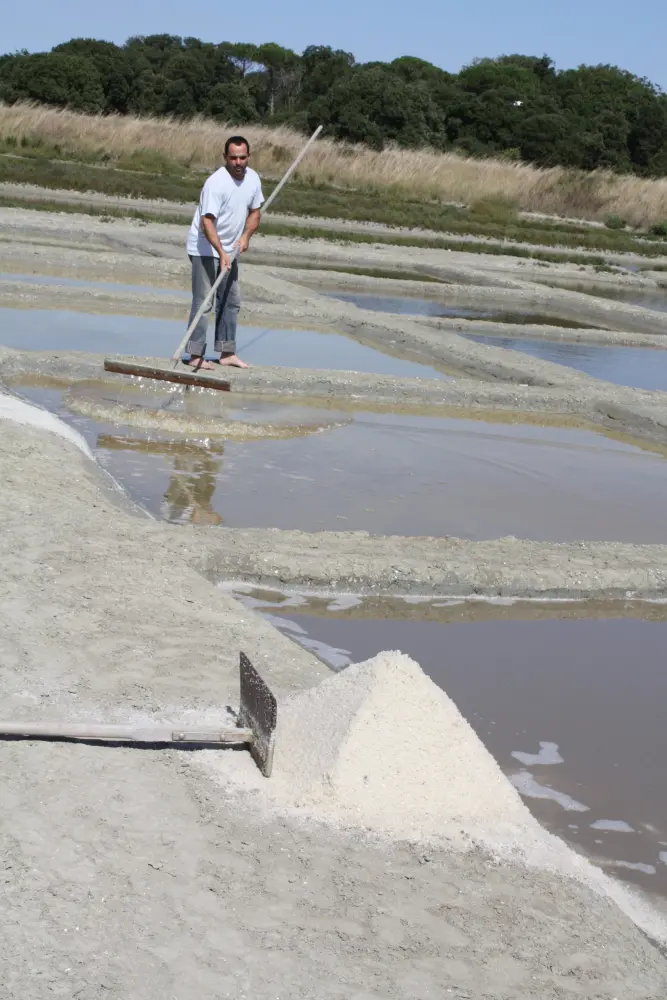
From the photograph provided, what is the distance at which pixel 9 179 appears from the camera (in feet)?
69.8

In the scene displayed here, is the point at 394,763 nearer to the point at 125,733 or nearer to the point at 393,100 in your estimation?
the point at 125,733

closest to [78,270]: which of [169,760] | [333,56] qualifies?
[169,760]

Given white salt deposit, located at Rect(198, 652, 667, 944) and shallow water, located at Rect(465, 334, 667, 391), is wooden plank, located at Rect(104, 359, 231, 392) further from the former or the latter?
white salt deposit, located at Rect(198, 652, 667, 944)

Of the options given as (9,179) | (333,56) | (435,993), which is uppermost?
(333,56)

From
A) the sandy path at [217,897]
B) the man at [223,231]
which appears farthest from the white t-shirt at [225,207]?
the sandy path at [217,897]

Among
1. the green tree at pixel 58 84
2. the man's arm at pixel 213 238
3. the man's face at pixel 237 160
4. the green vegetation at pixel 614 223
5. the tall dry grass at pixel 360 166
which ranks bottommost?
the man's arm at pixel 213 238

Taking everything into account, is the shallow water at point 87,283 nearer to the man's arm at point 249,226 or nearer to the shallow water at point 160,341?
the shallow water at point 160,341

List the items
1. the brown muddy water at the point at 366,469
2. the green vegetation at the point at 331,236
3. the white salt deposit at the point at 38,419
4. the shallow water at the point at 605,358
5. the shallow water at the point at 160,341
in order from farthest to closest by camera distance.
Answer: the green vegetation at the point at 331,236 → the shallow water at the point at 605,358 → the shallow water at the point at 160,341 → the white salt deposit at the point at 38,419 → the brown muddy water at the point at 366,469

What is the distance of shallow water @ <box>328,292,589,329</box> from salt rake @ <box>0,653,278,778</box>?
30.7ft

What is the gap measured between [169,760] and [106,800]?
238 mm

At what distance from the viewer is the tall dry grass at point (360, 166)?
28594mm

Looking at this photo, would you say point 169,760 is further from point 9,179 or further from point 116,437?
point 9,179

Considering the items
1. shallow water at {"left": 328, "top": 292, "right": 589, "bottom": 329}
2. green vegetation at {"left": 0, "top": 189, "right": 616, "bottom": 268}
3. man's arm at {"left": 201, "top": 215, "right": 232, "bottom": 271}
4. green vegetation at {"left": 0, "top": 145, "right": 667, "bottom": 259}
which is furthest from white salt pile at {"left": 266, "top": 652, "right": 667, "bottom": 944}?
green vegetation at {"left": 0, "top": 145, "right": 667, "bottom": 259}

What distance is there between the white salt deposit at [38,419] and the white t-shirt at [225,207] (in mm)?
1838
